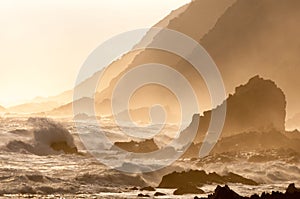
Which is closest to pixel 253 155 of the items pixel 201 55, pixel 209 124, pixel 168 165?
pixel 168 165

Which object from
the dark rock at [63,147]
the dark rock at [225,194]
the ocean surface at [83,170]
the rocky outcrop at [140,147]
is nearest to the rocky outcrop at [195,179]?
the ocean surface at [83,170]

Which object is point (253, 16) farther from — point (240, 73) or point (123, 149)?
point (123, 149)

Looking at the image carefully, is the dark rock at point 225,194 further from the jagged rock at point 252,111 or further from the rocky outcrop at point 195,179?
the jagged rock at point 252,111

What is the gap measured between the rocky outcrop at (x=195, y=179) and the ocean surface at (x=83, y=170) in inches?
46.3

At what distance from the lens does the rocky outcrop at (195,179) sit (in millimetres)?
39469

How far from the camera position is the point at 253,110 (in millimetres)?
73875

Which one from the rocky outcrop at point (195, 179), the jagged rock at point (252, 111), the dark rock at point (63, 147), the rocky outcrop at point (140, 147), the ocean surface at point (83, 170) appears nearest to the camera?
the ocean surface at point (83, 170)

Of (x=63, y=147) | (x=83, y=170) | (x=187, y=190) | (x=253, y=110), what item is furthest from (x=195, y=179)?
(x=253, y=110)

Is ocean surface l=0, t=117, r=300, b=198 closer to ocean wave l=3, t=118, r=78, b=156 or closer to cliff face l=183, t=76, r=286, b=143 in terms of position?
ocean wave l=3, t=118, r=78, b=156

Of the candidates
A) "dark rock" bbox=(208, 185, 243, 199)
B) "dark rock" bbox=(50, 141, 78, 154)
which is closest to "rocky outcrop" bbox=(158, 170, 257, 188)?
"dark rock" bbox=(208, 185, 243, 199)

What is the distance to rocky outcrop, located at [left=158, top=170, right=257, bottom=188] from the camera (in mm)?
39469

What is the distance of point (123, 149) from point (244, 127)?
19.4 m

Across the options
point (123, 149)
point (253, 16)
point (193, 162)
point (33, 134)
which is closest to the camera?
point (193, 162)

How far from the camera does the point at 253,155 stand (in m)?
57.5
